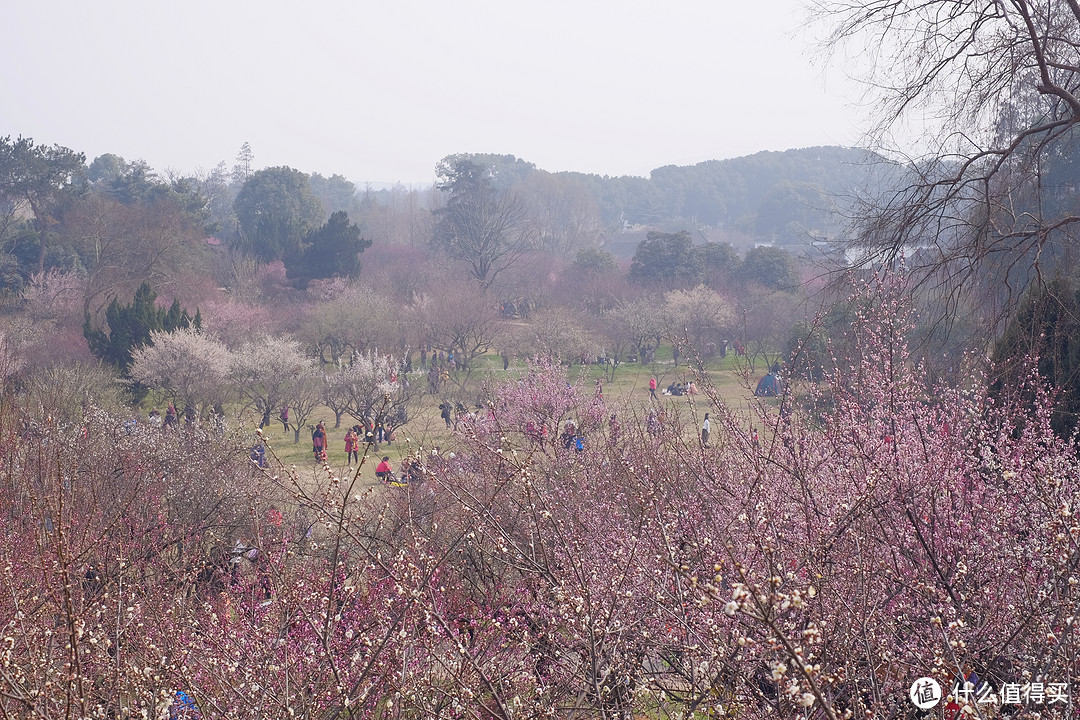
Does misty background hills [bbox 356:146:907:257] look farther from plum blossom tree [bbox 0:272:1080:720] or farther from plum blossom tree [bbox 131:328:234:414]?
plum blossom tree [bbox 0:272:1080:720]

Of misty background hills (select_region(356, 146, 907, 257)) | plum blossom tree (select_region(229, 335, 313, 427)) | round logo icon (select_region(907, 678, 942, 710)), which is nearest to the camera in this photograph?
round logo icon (select_region(907, 678, 942, 710))

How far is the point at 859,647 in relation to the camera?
3537 millimetres

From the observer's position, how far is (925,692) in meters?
2.95

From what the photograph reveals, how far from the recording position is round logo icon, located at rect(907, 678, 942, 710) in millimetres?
2637

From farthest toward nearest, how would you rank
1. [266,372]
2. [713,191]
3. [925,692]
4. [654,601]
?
[713,191] < [266,372] < [654,601] < [925,692]

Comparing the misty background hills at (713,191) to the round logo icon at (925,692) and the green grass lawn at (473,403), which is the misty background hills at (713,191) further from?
the round logo icon at (925,692)

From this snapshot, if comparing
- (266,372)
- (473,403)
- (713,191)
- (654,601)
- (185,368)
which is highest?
(713,191)

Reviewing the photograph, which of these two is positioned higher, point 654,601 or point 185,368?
point 654,601

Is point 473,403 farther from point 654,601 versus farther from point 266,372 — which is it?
point 654,601

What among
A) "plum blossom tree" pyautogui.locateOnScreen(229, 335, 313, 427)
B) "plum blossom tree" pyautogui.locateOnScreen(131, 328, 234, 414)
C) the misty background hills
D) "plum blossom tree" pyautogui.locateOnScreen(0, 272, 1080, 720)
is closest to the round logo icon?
"plum blossom tree" pyautogui.locateOnScreen(0, 272, 1080, 720)

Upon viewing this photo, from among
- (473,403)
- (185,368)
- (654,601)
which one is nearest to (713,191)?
(473,403)

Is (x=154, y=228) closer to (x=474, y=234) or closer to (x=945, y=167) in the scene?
(x=474, y=234)

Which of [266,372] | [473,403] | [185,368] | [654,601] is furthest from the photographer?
[473,403]

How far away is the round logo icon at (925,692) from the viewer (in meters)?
2.64
